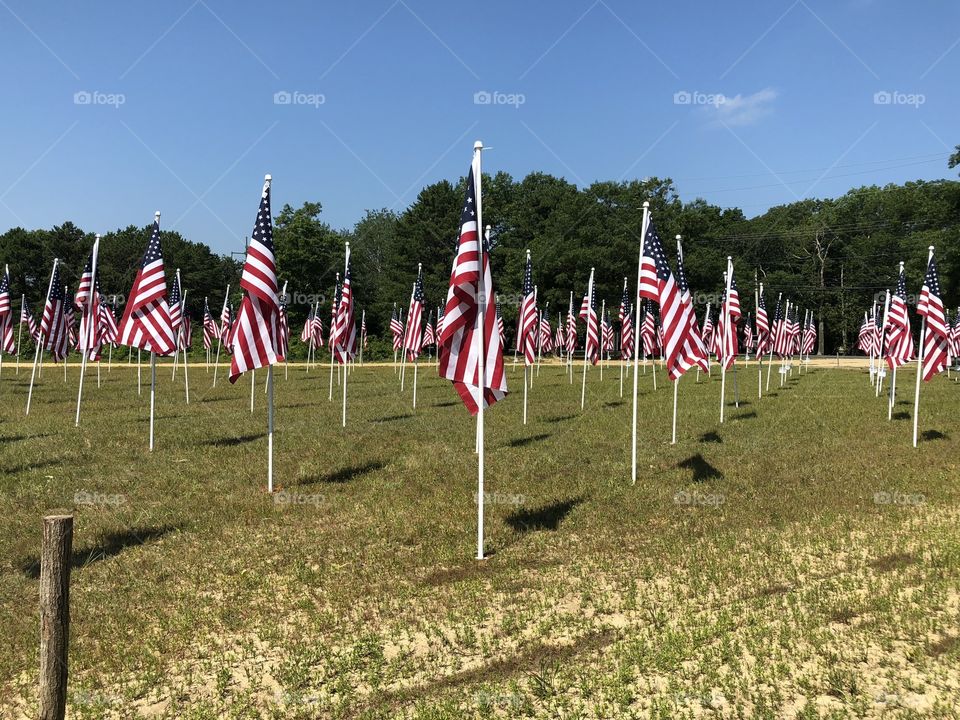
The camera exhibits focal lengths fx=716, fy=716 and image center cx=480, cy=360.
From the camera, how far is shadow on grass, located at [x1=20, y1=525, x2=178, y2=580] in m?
9.58

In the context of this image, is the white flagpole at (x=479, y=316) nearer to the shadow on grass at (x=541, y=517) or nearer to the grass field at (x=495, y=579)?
the grass field at (x=495, y=579)

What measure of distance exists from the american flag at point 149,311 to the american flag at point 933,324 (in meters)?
19.2

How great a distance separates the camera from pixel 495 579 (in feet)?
30.4

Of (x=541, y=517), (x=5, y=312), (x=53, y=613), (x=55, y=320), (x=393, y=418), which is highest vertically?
(x=5, y=312)

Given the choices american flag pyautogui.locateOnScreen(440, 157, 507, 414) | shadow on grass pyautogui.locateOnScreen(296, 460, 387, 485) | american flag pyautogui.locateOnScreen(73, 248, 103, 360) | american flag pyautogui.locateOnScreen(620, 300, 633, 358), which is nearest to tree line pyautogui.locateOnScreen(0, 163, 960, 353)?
american flag pyautogui.locateOnScreen(620, 300, 633, 358)

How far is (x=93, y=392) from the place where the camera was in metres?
34.1

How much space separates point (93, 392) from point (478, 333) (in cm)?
3030

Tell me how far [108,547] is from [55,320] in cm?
2180

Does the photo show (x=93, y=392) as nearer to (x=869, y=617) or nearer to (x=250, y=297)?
(x=250, y=297)

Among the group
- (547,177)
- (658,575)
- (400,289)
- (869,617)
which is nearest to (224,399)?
(658,575)

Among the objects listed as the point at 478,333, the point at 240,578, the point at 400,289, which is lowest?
the point at 240,578

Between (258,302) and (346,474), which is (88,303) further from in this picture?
(346,474)

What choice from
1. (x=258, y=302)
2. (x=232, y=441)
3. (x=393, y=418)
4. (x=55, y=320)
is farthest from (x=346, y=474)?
(x=55, y=320)

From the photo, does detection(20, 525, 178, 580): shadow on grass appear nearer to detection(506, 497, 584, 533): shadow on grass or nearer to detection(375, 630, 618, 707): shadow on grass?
detection(506, 497, 584, 533): shadow on grass
